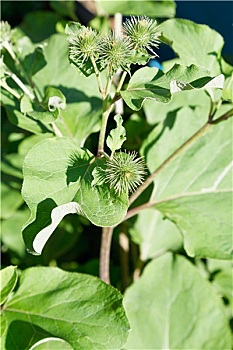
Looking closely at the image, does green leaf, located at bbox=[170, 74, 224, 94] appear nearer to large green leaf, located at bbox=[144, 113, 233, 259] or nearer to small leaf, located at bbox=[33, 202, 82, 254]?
small leaf, located at bbox=[33, 202, 82, 254]

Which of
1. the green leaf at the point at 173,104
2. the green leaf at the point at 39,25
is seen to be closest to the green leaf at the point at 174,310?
the green leaf at the point at 173,104

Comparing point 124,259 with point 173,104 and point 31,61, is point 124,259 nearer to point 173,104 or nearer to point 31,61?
point 173,104

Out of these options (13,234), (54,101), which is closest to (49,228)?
(54,101)

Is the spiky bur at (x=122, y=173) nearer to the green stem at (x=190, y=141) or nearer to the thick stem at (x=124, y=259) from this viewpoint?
the green stem at (x=190, y=141)

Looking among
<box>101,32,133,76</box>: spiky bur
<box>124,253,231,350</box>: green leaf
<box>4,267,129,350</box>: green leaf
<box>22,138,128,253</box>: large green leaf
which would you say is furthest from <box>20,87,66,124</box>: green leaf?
<box>124,253,231,350</box>: green leaf

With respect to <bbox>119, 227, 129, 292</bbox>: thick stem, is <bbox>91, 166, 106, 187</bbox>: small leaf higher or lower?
higher

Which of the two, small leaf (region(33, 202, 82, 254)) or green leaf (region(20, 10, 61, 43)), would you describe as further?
green leaf (region(20, 10, 61, 43))
